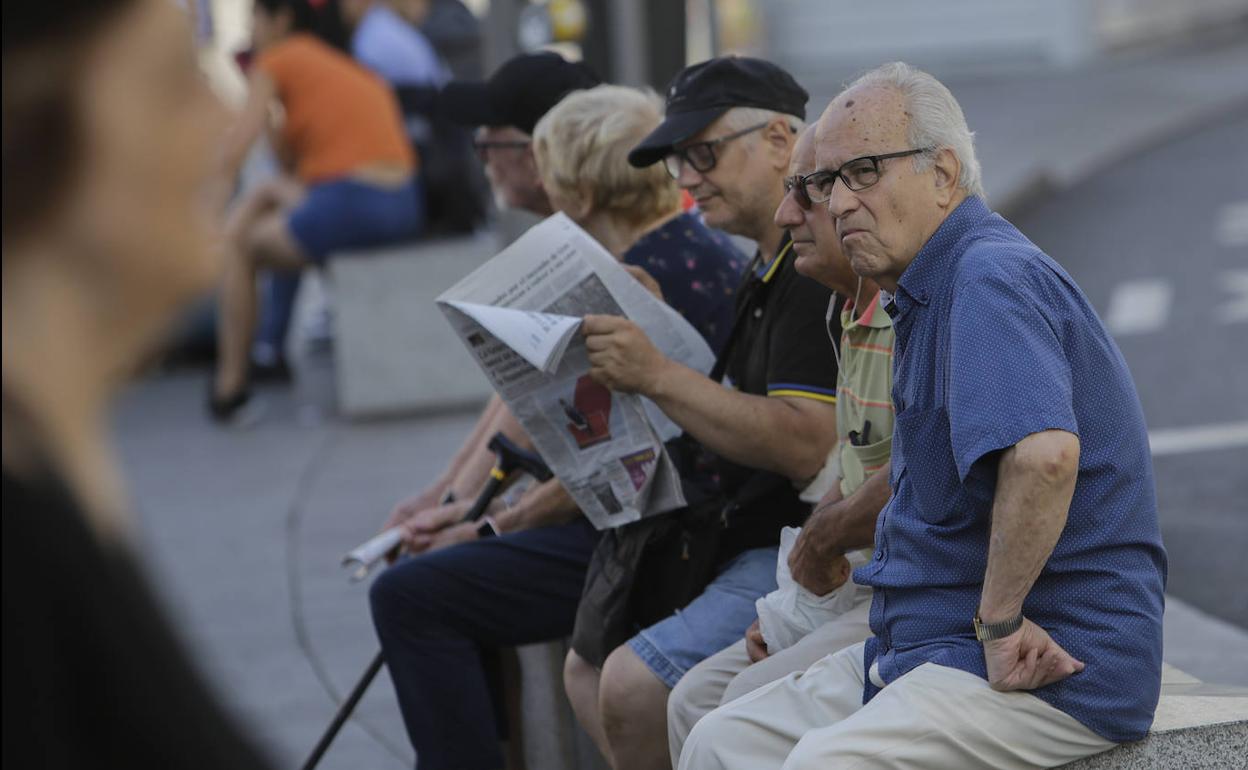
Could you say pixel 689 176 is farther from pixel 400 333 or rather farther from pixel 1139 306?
pixel 1139 306

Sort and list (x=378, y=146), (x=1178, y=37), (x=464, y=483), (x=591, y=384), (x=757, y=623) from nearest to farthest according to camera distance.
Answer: (x=757, y=623) → (x=591, y=384) → (x=464, y=483) → (x=378, y=146) → (x=1178, y=37)

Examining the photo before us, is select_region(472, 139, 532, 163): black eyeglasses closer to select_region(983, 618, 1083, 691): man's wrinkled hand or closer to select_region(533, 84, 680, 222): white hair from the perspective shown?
select_region(533, 84, 680, 222): white hair

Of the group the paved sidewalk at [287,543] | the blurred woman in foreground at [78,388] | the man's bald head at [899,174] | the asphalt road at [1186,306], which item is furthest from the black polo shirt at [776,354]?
the blurred woman in foreground at [78,388]

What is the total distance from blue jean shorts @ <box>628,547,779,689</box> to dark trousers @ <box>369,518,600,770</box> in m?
0.40

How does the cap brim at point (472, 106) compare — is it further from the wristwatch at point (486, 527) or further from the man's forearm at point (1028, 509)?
the man's forearm at point (1028, 509)

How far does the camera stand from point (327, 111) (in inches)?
320

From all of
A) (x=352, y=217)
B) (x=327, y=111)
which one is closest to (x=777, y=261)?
(x=327, y=111)

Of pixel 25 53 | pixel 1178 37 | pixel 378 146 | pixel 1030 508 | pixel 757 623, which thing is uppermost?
pixel 25 53

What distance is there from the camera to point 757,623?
10.7 ft

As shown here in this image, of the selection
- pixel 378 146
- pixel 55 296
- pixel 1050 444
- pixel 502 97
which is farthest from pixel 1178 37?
pixel 55 296

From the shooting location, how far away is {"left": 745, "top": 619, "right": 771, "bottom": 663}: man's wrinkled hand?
3.23 meters

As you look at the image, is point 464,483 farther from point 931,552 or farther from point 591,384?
point 931,552

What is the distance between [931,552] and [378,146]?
5.97m

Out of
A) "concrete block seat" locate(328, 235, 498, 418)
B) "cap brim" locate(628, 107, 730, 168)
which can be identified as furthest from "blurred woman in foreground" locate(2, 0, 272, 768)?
"concrete block seat" locate(328, 235, 498, 418)
